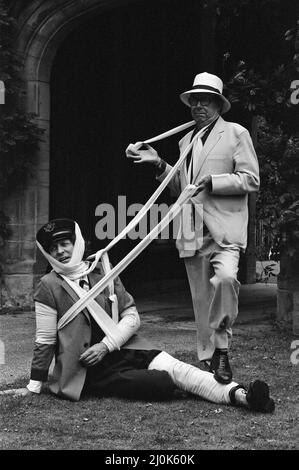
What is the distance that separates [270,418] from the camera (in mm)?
4754

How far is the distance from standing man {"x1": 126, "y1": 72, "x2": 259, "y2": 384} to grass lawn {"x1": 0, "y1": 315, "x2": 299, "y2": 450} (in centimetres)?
50

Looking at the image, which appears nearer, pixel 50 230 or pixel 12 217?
pixel 50 230

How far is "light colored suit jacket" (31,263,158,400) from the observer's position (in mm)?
5145

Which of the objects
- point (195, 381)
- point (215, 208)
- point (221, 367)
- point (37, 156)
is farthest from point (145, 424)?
point (37, 156)

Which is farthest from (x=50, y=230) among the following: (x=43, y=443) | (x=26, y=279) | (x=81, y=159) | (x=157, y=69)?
(x=157, y=69)

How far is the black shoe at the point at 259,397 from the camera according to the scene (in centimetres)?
471

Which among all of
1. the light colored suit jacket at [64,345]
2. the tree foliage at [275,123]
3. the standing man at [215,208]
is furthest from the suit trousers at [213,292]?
the tree foliage at [275,123]

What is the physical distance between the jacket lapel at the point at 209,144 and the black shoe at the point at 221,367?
3.58ft

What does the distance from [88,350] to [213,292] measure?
33.5 inches

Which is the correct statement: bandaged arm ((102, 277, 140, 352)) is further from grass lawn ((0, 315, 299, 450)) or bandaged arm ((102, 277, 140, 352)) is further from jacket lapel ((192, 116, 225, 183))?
jacket lapel ((192, 116, 225, 183))

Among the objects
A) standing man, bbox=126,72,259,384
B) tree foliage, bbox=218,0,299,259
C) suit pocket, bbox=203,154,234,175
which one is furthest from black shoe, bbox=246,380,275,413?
tree foliage, bbox=218,0,299,259

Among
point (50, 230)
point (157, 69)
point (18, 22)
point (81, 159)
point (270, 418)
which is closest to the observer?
point (270, 418)

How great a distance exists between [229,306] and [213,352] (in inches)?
12.9
